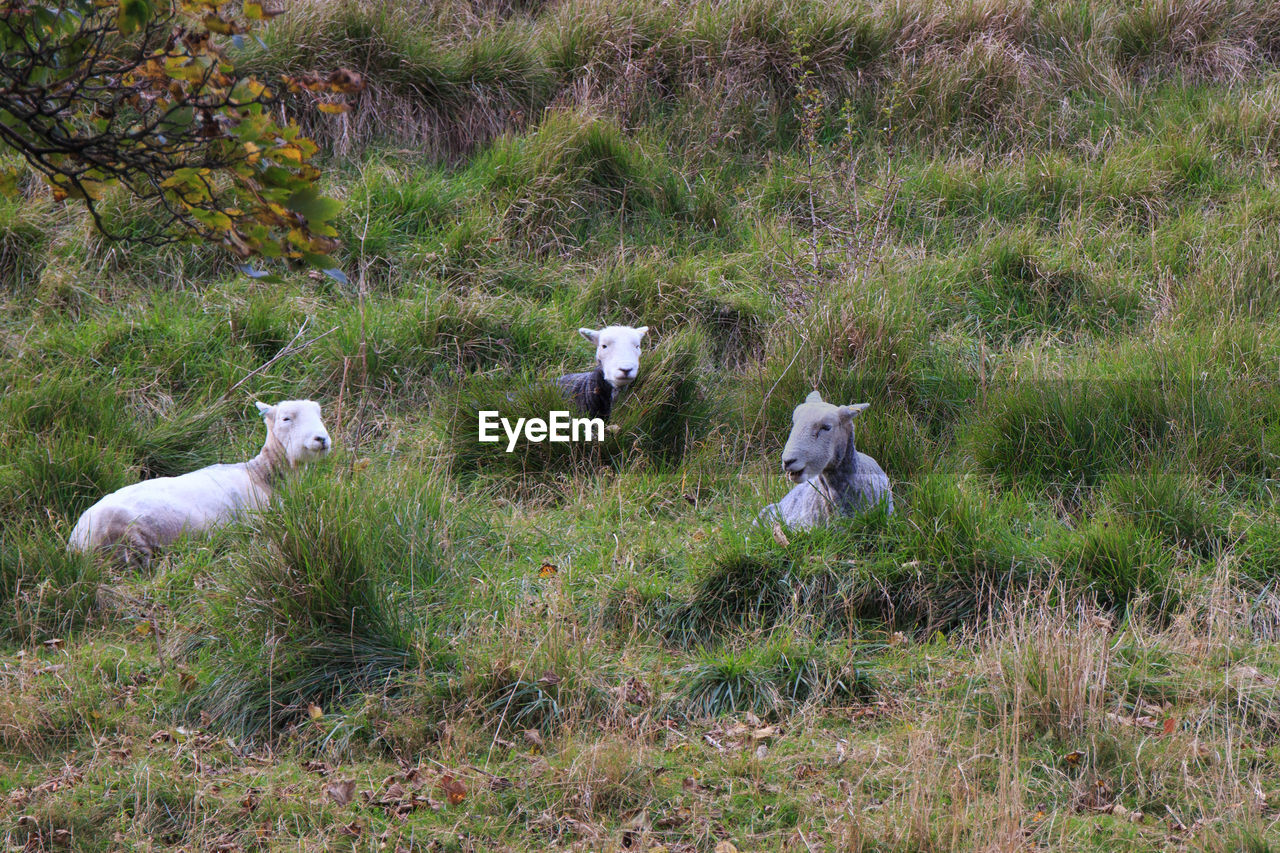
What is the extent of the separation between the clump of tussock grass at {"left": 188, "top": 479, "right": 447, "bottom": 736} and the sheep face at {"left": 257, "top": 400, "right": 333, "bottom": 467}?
111 cm

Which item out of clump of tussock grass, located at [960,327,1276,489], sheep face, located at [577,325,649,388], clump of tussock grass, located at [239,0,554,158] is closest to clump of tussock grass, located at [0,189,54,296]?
clump of tussock grass, located at [239,0,554,158]

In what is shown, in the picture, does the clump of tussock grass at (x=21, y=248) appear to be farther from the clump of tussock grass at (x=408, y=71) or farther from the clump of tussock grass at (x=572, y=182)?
the clump of tussock grass at (x=572, y=182)

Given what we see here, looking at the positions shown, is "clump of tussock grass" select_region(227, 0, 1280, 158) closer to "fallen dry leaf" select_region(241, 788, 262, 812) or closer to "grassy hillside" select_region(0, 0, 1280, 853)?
"grassy hillside" select_region(0, 0, 1280, 853)

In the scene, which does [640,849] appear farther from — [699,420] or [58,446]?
[58,446]

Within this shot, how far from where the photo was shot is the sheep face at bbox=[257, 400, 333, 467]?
634 centimetres

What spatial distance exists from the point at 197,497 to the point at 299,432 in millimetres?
642

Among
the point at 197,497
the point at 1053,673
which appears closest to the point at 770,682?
the point at 1053,673

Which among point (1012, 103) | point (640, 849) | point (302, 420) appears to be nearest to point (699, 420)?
point (302, 420)

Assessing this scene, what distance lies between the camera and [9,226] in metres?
8.75

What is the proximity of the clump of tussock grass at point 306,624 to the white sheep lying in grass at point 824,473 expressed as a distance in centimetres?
189

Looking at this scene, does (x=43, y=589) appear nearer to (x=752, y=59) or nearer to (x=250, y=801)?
(x=250, y=801)

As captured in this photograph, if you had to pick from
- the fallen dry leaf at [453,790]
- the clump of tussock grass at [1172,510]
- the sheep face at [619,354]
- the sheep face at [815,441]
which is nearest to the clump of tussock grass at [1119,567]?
the clump of tussock grass at [1172,510]

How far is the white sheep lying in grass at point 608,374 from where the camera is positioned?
7078 mm

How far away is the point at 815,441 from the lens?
5.73 metres
